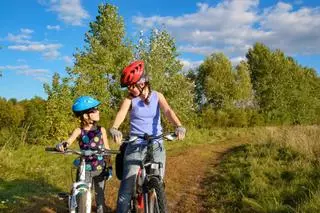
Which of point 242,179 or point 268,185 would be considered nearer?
point 268,185

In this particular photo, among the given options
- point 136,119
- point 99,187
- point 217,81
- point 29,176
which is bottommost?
point 29,176

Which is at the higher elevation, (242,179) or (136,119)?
(136,119)

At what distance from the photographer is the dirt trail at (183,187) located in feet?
24.5

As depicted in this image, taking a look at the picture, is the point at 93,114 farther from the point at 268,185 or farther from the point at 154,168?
the point at 268,185

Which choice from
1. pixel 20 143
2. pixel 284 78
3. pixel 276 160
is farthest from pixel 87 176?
pixel 284 78

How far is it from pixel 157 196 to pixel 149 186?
16 centimetres

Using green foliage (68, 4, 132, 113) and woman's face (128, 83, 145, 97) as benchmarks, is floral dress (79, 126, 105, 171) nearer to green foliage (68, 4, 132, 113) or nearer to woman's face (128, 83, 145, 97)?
woman's face (128, 83, 145, 97)

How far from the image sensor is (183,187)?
9.45 meters

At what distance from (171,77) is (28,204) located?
1981 centimetres

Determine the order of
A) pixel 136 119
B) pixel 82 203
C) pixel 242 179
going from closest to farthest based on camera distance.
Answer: pixel 82 203 < pixel 136 119 < pixel 242 179

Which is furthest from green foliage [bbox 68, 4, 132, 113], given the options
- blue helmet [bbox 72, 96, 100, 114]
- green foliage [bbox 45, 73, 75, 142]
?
blue helmet [bbox 72, 96, 100, 114]

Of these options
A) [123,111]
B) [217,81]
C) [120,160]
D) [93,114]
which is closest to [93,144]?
[93,114]

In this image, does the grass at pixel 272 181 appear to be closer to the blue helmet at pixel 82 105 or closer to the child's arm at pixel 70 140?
the child's arm at pixel 70 140

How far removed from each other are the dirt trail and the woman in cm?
255
